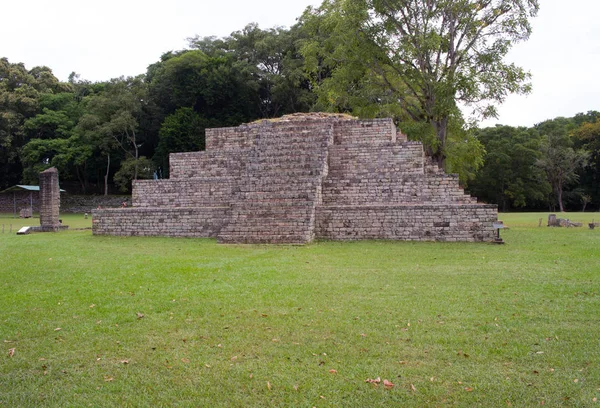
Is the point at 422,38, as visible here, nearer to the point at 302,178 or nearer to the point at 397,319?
the point at 302,178

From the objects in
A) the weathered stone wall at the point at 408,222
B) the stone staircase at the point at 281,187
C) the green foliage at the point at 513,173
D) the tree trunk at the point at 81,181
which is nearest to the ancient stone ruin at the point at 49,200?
the stone staircase at the point at 281,187

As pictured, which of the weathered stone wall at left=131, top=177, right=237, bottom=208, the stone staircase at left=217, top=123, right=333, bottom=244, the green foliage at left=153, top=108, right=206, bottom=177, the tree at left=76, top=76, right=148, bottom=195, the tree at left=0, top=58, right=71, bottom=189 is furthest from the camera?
the tree at left=0, top=58, right=71, bottom=189

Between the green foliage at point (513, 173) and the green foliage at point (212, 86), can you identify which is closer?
the green foliage at point (212, 86)

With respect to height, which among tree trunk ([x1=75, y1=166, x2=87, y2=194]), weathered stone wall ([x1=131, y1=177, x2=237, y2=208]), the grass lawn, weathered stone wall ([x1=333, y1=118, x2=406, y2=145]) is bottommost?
the grass lawn

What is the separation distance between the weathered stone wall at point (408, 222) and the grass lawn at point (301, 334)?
11.2ft

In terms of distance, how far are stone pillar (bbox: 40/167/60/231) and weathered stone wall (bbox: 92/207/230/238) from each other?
11.3ft

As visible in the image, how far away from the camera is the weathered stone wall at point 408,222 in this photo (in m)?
11.6

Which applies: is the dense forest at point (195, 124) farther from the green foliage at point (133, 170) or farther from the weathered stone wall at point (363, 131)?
the weathered stone wall at point (363, 131)

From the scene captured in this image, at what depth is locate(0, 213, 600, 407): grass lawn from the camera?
3.12 m

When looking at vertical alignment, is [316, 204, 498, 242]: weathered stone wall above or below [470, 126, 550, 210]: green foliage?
Result: below

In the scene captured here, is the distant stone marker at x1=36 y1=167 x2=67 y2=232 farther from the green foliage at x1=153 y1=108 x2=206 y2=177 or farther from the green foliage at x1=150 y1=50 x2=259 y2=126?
the green foliage at x1=150 y1=50 x2=259 y2=126

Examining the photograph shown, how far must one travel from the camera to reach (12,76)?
128ft

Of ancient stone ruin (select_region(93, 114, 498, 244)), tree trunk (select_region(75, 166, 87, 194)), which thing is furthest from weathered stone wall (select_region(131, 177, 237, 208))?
tree trunk (select_region(75, 166, 87, 194))

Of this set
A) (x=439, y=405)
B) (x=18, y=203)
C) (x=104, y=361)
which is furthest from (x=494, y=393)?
(x=18, y=203)
